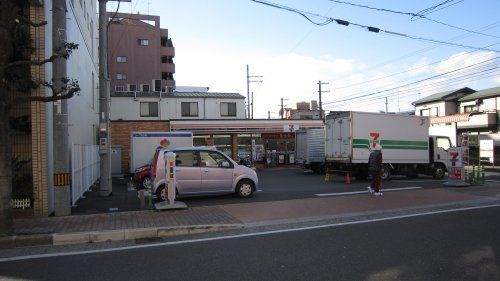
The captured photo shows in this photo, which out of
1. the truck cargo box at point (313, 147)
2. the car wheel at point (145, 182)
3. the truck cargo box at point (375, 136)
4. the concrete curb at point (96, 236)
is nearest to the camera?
the concrete curb at point (96, 236)

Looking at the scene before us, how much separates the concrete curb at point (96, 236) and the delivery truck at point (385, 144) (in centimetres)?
1237

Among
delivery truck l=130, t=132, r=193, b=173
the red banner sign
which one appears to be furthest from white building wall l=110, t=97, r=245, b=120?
delivery truck l=130, t=132, r=193, b=173

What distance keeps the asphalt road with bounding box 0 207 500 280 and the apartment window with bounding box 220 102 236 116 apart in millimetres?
31101

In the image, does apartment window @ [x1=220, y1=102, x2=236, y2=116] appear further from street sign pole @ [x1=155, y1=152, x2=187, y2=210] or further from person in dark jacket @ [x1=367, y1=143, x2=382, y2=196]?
street sign pole @ [x1=155, y1=152, x2=187, y2=210]

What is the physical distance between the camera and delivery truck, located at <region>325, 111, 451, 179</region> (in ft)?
65.0

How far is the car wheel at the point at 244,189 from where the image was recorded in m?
13.8

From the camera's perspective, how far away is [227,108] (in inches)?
1553

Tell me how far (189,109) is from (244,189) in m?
25.7

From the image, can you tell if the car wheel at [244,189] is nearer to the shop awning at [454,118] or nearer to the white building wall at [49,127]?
the white building wall at [49,127]

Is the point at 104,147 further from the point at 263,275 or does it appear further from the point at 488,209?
the point at 488,209

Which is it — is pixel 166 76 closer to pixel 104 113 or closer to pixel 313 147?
pixel 313 147

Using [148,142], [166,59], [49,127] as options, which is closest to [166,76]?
[166,59]

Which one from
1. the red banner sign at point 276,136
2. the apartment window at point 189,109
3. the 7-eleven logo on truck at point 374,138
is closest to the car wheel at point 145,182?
the 7-eleven logo on truck at point 374,138

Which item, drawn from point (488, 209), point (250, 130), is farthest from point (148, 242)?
point (250, 130)
